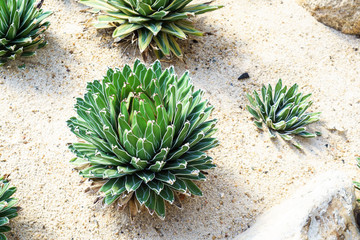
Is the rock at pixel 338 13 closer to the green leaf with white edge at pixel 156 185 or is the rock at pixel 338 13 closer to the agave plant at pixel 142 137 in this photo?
the agave plant at pixel 142 137

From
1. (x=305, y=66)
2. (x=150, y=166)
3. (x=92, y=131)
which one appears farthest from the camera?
(x=305, y=66)

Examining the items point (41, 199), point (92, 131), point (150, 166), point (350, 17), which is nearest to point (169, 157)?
point (150, 166)

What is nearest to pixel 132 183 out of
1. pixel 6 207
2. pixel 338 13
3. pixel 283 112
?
pixel 6 207

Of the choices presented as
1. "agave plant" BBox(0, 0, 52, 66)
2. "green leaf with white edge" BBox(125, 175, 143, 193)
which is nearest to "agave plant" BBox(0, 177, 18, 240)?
"green leaf with white edge" BBox(125, 175, 143, 193)

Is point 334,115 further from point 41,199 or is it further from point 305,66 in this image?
point 41,199

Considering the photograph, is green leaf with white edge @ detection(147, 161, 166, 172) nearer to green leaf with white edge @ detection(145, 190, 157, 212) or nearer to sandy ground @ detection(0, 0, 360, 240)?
green leaf with white edge @ detection(145, 190, 157, 212)

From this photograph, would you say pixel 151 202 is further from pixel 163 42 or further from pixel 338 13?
pixel 338 13
